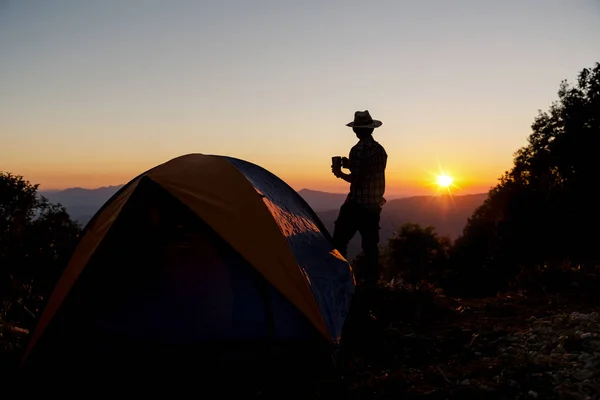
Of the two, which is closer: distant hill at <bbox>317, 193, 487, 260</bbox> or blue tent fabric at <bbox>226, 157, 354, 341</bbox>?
blue tent fabric at <bbox>226, 157, 354, 341</bbox>

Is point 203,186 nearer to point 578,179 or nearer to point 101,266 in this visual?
point 101,266

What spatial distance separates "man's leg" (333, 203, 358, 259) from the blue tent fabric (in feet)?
1.70

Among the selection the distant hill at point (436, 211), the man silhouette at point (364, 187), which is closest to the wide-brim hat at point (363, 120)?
the man silhouette at point (364, 187)

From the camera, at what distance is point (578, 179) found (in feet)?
81.9

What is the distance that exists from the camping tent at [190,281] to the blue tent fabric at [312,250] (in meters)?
0.02

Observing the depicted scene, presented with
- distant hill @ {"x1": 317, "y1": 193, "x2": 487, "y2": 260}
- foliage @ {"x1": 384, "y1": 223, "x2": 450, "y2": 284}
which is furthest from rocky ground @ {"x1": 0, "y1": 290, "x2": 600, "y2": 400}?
distant hill @ {"x1": 317, "y1": 193, "x2": 487, "y2": 260}

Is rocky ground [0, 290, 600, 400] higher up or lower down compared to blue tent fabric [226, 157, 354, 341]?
lower down

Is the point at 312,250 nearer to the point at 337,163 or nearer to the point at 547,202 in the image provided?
the point at 337,163

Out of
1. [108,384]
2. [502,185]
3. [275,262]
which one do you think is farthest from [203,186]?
[502,185]

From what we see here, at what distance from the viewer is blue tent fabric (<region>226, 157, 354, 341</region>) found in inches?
220

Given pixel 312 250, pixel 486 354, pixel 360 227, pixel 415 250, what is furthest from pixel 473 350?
pixel 415 250

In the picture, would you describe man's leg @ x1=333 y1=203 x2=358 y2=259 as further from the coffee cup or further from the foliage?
the foliage

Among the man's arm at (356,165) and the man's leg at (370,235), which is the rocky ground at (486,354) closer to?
the man's leg at (370,235)

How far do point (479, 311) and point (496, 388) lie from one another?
11.8 feet
